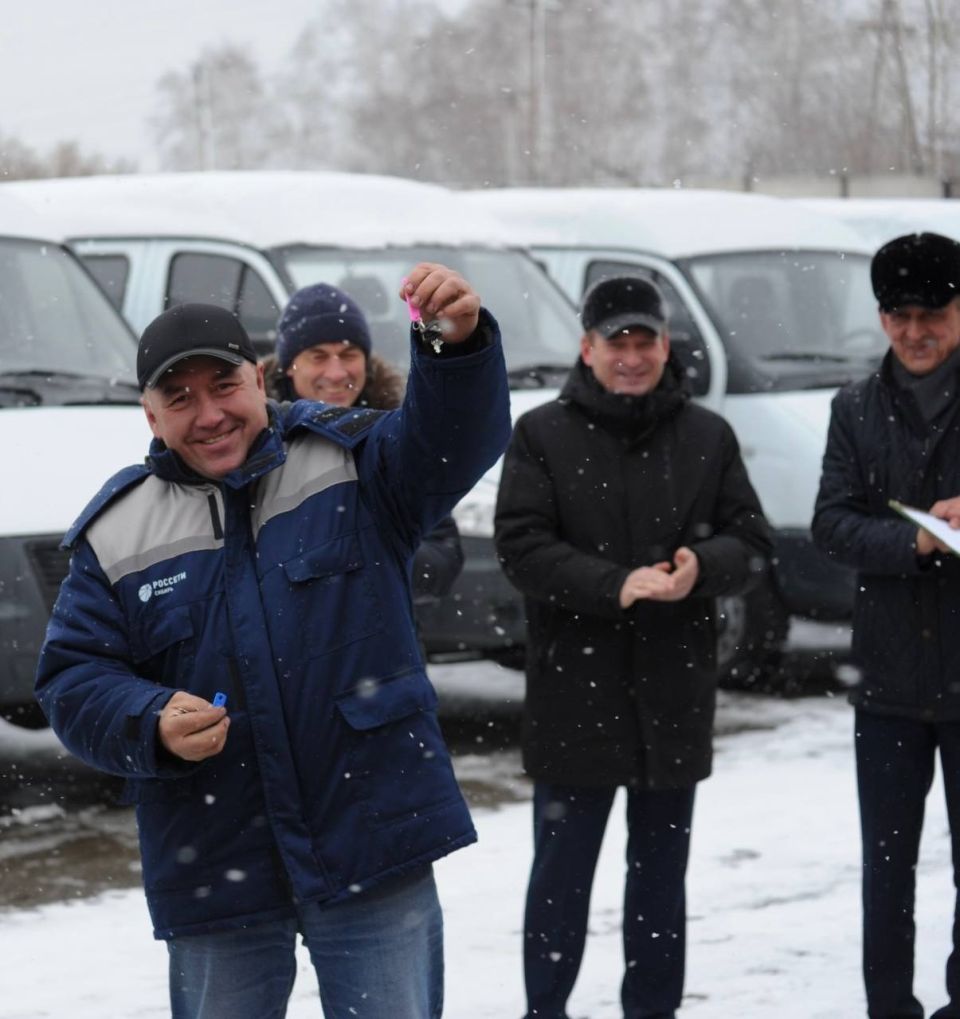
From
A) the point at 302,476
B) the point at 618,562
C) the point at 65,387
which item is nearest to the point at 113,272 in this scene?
the point at 65,387

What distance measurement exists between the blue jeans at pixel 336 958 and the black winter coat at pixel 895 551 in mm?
1658

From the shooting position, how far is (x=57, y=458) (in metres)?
7.06

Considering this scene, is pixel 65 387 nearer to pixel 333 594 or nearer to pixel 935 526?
pixel 935 526

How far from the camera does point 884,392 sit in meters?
4.72

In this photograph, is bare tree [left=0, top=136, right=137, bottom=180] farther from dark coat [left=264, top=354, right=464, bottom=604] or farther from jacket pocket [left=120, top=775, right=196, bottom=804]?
jacket pocket [left=120, top=775, right=196, bottom=804]

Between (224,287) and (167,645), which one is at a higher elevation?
(224,287)

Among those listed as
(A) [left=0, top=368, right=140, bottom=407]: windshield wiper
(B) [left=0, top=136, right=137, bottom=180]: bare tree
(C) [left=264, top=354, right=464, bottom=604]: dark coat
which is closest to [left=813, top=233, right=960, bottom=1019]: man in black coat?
(C) [left=264, top=354, right=464, bottom=604]: dark coat

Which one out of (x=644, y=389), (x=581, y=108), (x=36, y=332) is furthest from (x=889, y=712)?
(x=581, y=108)

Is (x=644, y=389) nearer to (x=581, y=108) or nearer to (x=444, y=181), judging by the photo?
(x=581, y=108)

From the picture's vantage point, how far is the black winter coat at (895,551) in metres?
4.56

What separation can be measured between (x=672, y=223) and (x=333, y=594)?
25.3 feet

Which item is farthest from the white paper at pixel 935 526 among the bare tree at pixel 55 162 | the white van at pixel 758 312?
the bare tree at pixel 55 162

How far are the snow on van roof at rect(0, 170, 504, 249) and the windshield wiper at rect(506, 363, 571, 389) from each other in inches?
40.9

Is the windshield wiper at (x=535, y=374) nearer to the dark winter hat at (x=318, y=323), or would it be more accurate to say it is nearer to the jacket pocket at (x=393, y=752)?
the dark winter hat at (x=318, y=323)
